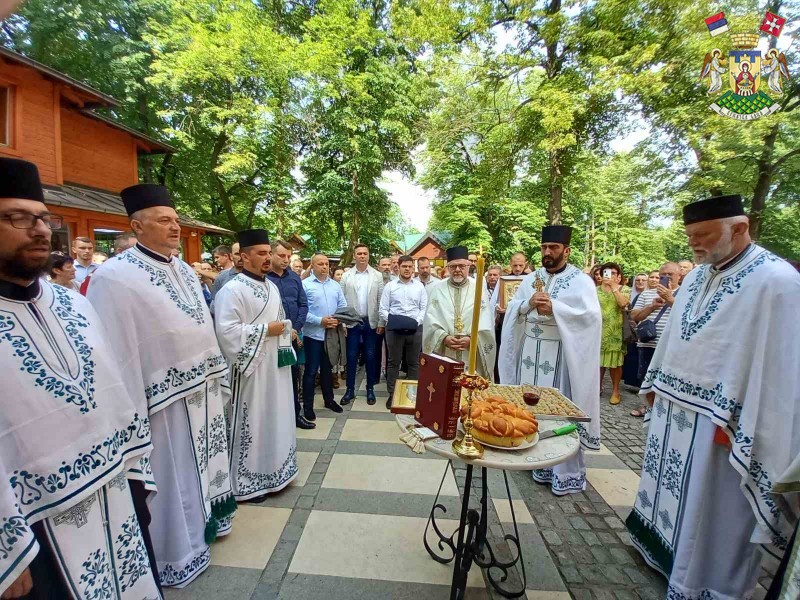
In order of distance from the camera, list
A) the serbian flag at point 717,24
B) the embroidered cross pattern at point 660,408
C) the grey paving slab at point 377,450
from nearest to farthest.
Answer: the embroidered cross pattern at point 660,408, the grey paving slab at point 377,450, the serbian flag at point 717,24

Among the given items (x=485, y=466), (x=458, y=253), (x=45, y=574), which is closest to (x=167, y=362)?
(x=45, y=574)

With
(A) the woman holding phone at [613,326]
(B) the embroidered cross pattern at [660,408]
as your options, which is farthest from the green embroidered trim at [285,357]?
(A) the woman holding phone at [613,326]

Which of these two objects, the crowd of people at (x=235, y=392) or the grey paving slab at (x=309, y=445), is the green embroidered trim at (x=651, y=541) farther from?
the grey paving slab at (x=309, y=445)

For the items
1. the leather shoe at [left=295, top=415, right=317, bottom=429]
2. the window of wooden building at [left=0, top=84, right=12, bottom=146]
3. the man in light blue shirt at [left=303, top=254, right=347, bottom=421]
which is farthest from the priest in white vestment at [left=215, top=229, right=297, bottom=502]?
the window of wooden building at [left=0, top=84, right=12, bottom=146]

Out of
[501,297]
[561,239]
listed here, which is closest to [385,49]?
[501,297]

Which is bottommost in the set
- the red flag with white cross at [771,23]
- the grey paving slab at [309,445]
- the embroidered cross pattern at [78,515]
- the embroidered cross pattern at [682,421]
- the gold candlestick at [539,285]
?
the grey paving slab at [309,445]

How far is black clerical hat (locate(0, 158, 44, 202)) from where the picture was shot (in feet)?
4.85

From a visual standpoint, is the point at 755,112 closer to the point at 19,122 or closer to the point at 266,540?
the point at 266,540

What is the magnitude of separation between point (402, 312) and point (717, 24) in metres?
12.2

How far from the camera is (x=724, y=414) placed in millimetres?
2256

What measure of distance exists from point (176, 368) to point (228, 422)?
1.13 metres

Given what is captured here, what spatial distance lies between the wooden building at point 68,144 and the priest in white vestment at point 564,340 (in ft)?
36.2

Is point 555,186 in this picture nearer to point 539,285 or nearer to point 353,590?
point 539,285

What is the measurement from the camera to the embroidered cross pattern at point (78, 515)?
1494 millimetres
